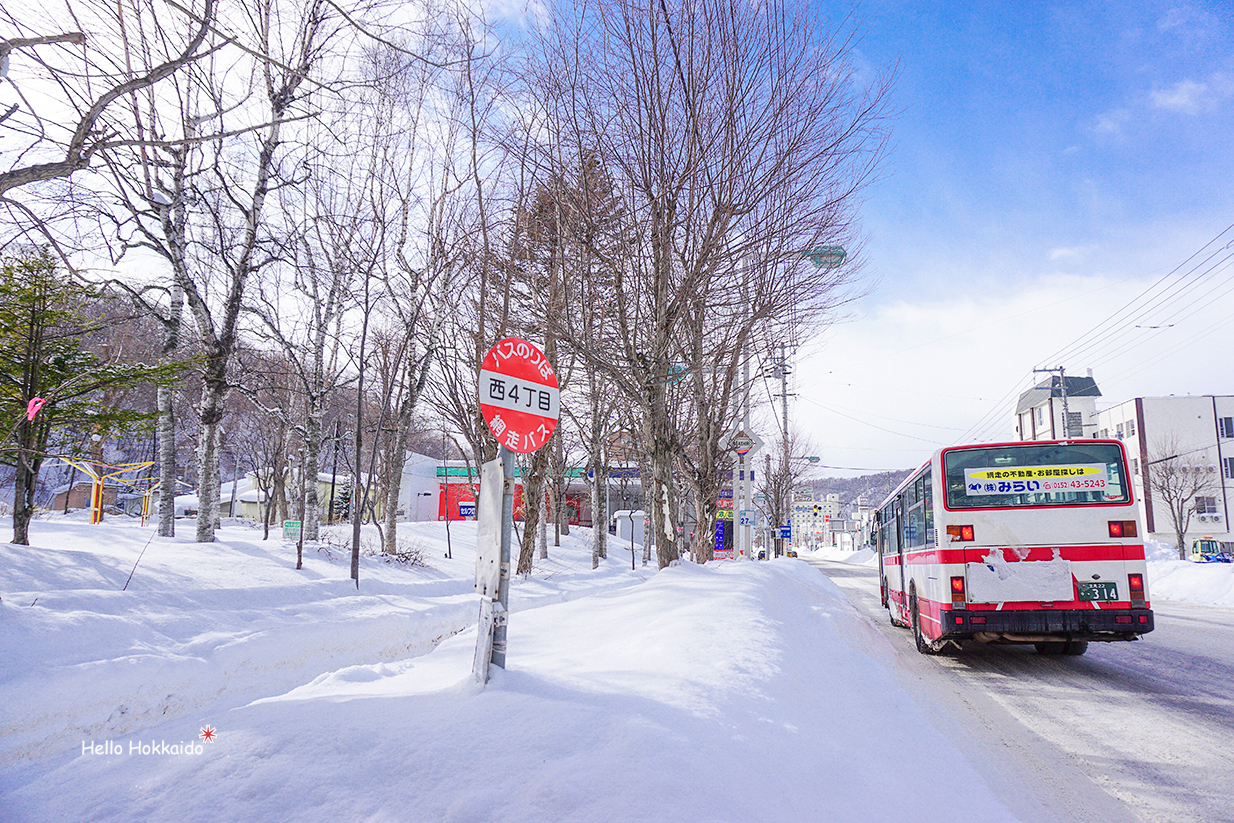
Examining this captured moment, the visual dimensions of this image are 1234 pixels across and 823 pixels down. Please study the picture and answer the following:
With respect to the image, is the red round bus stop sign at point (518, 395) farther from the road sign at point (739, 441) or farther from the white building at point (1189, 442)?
the white building at point (1189, 442)

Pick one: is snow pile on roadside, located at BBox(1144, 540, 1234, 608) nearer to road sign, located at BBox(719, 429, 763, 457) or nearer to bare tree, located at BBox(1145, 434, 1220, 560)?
road sign, located at BBox(719, 429, 763, 457)

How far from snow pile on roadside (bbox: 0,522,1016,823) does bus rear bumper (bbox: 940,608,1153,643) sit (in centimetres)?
115

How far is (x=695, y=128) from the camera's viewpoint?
1041 cm

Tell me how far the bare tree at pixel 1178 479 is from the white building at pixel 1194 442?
259 mm

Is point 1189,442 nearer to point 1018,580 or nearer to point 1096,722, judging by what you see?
point 1018,580

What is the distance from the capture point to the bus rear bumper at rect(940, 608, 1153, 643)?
726 centimetres

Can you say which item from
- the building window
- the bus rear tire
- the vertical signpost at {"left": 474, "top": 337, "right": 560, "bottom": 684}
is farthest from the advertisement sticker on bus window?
the building window

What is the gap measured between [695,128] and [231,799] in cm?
1033

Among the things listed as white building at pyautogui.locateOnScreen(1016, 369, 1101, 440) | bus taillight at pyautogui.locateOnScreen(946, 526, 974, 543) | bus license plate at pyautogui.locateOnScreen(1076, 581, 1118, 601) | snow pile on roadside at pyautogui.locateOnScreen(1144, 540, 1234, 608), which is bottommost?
snow pile on roadside at pyautogui.locateOnScreen(1144, 540, 1234, 608)

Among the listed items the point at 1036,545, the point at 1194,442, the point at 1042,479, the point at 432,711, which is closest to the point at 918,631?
the point at 1036,545

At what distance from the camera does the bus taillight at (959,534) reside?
25.4 ft

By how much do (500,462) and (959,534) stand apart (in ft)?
19.9

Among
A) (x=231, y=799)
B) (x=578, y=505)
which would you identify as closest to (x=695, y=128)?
(x=231, y=799)

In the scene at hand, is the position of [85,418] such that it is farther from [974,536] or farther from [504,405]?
[974,536]
